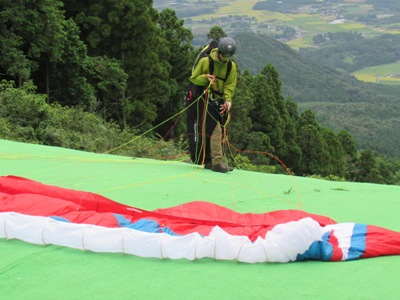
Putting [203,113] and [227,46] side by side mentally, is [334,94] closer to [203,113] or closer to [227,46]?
[203,113]

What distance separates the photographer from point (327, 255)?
3430 millimetres

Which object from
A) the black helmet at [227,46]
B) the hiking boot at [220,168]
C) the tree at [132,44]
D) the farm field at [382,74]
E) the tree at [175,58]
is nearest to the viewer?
the black helmet at [227,46]

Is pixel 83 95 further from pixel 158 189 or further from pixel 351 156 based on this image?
pixel 351 156

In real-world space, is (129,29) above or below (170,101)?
above

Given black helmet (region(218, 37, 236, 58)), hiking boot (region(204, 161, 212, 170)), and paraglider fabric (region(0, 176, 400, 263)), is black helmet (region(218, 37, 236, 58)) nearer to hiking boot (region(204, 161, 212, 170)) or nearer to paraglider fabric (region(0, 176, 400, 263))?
hiking boot (region(204, 161, 212, 170))

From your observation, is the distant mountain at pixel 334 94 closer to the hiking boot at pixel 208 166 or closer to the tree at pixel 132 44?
the tree at pixel 132 44

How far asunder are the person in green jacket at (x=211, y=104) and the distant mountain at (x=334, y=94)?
64.1m

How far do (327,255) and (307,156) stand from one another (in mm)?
31413

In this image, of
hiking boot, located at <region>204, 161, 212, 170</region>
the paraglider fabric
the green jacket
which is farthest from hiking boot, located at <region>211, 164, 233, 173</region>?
the paraglider fabric

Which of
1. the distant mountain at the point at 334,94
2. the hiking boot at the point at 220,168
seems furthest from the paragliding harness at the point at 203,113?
the distant mountain at the point at 334,94

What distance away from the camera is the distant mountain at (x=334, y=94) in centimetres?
7431

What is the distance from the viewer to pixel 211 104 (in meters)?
6.63

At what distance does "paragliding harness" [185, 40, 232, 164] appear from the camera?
6545mm

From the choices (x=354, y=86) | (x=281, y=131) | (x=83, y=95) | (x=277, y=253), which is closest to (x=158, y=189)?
(x=277, y=253)
